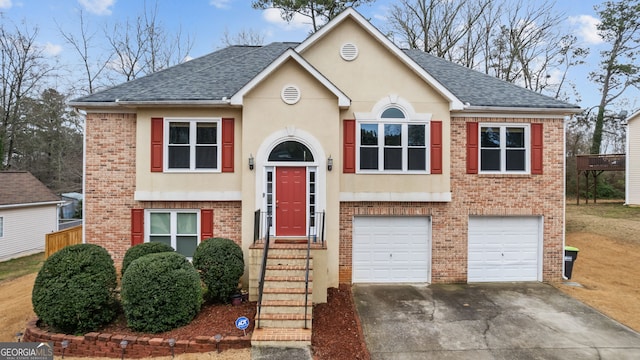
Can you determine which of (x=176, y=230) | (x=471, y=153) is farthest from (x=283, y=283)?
(x=471, y=153)

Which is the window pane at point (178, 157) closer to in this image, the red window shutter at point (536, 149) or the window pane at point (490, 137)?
the window pane at point (490, 137)

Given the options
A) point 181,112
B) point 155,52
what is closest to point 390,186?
point 181,112

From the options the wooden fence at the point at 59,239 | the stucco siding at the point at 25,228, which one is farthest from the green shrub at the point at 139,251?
the stucco siding at the point at 25,228

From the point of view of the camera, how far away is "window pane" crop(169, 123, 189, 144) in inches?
372

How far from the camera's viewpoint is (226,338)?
6016mm

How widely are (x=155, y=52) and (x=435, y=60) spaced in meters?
20.0

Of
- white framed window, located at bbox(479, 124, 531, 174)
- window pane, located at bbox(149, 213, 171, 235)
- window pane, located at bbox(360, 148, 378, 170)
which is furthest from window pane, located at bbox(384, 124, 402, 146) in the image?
window pane, located at bbox(149, 213, 171, 235)

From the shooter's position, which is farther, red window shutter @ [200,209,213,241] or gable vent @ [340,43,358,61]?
gable vent @ [340,43,358,61]

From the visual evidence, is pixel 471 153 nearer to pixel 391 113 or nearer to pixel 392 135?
pixel 392 135

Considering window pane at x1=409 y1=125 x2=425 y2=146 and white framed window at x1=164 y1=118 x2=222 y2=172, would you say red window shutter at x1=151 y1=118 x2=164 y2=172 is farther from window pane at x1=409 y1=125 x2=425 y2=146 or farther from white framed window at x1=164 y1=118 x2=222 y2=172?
window pane at x1=409 y1=125 x2=425 y2=146

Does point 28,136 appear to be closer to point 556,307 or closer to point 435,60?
point 435,60

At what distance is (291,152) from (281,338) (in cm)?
491

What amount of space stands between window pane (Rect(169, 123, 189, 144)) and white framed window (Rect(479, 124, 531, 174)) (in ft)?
30.0

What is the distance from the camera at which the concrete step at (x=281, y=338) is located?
599cm
